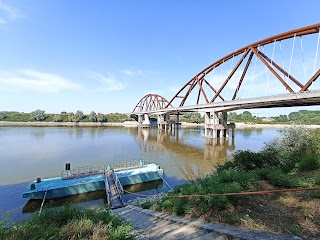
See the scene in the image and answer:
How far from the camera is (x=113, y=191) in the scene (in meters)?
10.7

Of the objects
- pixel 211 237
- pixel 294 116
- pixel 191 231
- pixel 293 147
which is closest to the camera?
pixel 211 237

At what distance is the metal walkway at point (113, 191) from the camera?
9.33 m

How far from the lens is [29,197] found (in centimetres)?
1041

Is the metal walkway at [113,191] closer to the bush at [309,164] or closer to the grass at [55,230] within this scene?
the grass at [55,230]

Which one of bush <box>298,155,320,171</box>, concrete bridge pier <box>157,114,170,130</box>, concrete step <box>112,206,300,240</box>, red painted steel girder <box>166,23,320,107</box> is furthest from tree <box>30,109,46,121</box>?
bush <box>298,155,320,171</box>

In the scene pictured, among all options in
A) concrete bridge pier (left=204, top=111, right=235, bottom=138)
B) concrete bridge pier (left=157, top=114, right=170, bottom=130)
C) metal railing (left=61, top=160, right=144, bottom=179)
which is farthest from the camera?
concrete bridge pier (left=157, top=114, right=170, bottom=130)

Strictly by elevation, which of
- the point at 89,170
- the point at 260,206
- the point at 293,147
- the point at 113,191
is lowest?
the point at 89,170

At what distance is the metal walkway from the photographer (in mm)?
9328

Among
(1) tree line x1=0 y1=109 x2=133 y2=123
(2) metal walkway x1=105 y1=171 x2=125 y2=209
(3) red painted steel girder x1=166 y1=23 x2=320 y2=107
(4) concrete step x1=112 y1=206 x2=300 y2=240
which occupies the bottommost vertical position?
(2) metal walkway x1=105 y1=171 x2=125 y2=209

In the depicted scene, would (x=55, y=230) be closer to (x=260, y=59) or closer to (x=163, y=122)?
(x=260, y=59)

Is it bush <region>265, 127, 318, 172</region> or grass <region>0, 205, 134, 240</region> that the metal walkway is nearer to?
grass <region>0, 205, 134, 240</region>

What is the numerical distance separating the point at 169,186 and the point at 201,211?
850 cm

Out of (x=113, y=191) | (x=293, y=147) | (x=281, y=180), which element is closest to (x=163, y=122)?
(x=293, y=147)

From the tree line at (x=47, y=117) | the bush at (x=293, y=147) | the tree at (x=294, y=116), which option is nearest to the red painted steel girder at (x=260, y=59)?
the bush at (x=293, y=147)
